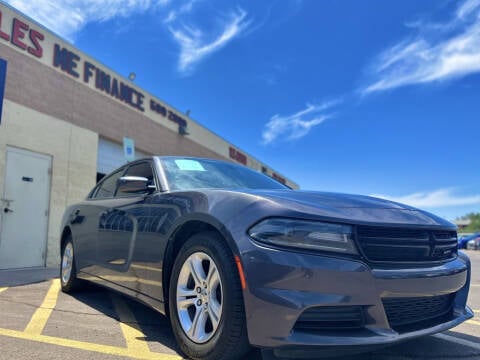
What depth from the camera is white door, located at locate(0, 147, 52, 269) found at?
8.71 meters

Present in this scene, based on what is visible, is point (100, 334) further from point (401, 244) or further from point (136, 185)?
point (401, 244)

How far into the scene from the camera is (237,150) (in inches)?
878

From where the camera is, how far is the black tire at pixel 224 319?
227 cm

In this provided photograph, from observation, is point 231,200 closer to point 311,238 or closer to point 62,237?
point 311,238

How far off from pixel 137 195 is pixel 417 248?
228cm

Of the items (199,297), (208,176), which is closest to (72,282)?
(208,176)

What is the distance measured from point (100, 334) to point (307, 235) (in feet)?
6.44

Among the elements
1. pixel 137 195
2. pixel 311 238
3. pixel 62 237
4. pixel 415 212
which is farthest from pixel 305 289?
A: pixel 62 237

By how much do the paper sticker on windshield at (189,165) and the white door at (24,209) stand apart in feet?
21.3

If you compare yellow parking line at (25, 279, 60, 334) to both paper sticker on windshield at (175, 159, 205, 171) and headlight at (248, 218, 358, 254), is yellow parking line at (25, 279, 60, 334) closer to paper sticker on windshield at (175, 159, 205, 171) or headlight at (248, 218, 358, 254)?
paper sticker on windshield at (175, 159, 205, 171)

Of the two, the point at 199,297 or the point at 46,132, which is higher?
the point at 46,132

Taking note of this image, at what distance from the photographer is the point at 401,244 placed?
8.00 ft

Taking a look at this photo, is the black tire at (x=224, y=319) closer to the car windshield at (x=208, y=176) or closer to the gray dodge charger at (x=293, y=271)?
the gray dodge charger at (x=293, y=271)

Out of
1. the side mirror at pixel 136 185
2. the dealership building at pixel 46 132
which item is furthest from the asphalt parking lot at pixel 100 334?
the dealership building at pixel 46 132
